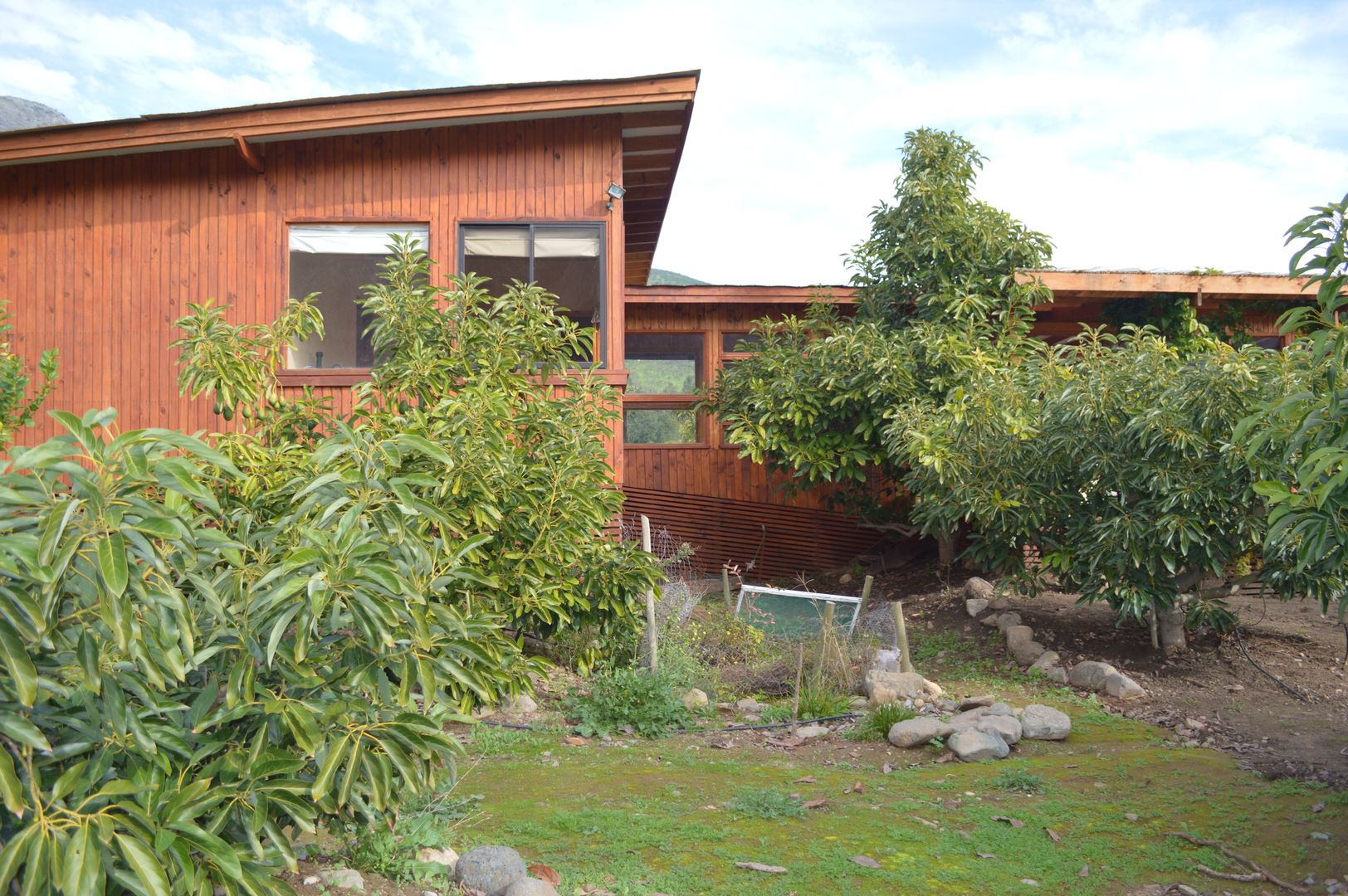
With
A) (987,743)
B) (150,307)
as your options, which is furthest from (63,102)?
(987,743)

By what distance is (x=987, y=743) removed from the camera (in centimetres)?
630

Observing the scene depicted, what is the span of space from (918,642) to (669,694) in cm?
354

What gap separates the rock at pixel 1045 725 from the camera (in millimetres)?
6652

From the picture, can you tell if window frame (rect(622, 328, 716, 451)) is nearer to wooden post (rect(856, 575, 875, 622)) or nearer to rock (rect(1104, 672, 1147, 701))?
wooden post (rect(856, 575, 875, 622))

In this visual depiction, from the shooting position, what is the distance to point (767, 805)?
518cm

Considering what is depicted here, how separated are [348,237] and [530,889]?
702 cm

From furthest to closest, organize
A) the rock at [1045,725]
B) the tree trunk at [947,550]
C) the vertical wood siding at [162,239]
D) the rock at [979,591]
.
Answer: the tree trunk at [947,550]
the rock at [979,591]
the vertical wood siding at [162,239]
the rock at [1045,725]

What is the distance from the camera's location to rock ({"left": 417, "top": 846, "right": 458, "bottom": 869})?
3.98 m

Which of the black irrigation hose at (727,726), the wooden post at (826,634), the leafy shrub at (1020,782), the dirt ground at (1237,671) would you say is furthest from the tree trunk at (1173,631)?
the leafy shrub at (1020,782)

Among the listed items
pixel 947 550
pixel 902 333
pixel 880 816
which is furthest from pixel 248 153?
pixel 947 550

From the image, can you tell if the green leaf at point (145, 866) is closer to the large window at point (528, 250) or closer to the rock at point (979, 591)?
the large window at point (528, 250)

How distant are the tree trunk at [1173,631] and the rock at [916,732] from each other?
319cm

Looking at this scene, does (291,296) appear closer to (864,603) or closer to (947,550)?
(864,603)

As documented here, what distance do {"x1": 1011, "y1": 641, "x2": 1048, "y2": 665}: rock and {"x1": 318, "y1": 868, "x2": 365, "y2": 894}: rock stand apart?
22.0ft
